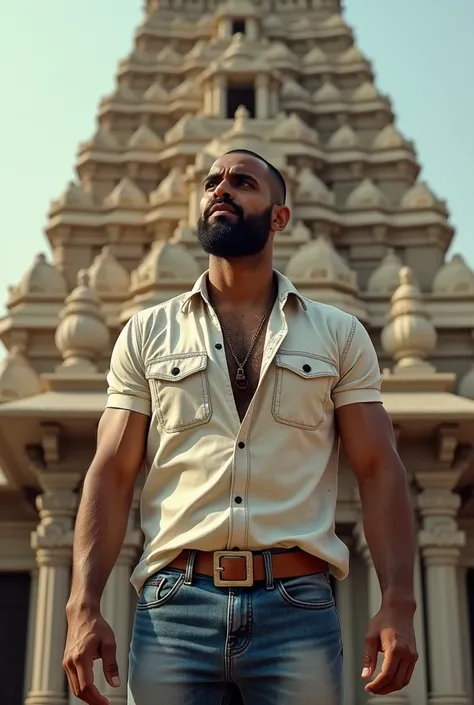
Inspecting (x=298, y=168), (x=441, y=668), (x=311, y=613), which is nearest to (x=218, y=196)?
(x=311, y=613)

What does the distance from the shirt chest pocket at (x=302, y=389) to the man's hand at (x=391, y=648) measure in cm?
54

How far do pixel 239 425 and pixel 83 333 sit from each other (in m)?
8.84

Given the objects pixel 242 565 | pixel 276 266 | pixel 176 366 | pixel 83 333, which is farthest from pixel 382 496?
pixel 276 266

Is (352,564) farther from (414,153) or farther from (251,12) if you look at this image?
(251,12)

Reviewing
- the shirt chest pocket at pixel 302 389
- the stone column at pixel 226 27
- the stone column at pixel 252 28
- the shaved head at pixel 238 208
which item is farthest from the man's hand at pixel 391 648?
the stone column at pixel 226 27

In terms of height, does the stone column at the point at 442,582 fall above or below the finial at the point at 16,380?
below

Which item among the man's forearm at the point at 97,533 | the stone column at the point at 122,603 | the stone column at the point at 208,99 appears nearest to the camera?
the man's forearm at the point at 97,533

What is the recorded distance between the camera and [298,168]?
57.3ft

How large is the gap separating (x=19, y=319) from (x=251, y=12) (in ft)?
30.1

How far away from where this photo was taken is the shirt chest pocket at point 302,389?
2.67 metres

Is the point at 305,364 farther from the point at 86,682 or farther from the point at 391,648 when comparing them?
the point at 86,682

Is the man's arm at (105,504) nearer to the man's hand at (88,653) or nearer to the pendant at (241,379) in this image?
the man's hand at (88,653)

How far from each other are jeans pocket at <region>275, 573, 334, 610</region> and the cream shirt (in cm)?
8

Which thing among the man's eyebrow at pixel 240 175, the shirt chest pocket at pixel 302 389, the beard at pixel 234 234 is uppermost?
the man's eyebrow at pixel 240 175
